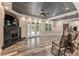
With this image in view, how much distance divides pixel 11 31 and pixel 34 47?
23.9 inches

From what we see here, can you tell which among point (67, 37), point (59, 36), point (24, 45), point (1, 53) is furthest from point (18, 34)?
point (67, 37)

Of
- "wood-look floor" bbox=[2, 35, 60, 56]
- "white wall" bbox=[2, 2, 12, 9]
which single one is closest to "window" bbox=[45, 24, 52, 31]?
"wood-look floor" bbox=[2, 35, 60, 56]

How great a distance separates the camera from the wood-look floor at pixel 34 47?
2.41 meters

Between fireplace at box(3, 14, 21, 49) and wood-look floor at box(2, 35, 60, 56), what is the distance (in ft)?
0.45

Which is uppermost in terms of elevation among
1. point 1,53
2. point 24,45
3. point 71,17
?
point 71,17

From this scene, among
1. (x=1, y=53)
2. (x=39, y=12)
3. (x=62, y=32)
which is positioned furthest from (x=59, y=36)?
(x=1, y=53)

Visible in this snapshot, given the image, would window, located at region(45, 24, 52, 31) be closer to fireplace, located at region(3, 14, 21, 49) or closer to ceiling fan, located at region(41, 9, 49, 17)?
ceiling fan, located at region(41, 9, 49, 17)

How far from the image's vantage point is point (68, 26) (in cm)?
246

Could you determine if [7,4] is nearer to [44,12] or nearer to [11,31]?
[11,31]

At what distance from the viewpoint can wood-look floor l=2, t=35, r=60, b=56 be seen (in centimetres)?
241

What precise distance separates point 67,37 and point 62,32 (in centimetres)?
15

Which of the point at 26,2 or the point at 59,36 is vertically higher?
the point at 26,2

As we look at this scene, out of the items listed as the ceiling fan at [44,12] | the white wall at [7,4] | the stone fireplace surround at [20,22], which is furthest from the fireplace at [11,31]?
the ceiling fan at [44,12]

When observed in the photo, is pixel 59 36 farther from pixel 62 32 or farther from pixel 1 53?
pixel 1 53
